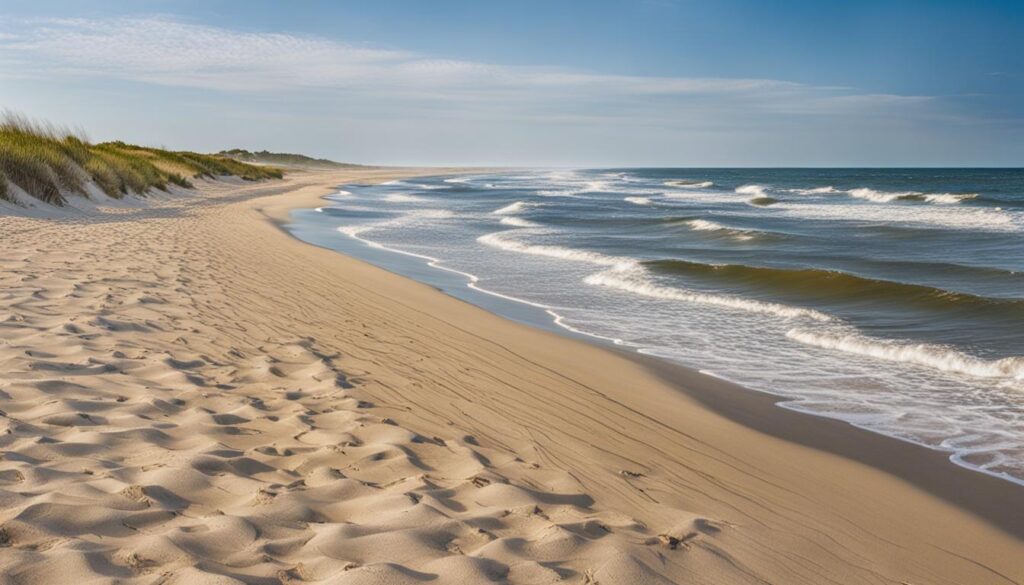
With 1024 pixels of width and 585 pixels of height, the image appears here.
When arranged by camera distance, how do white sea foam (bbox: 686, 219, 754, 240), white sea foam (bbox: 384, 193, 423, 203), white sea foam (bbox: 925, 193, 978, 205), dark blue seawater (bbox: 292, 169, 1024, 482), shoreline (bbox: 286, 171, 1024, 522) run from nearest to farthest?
shoreline (bbox: 286, 171, 1024, 522) < dark blue seawater (bbox: 292, 169, 1024, 482) < white sea foam (bbox: 686, 219, 754, 240) < white sea foam (bbox: 384, 193, 423, 203) < white sea foam (bbox: 925, 193, 978, 205)

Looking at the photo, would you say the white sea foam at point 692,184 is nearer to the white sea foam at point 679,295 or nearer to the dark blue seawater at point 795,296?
the dark blue seawater at point 795,296

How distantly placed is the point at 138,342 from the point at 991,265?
16.4m

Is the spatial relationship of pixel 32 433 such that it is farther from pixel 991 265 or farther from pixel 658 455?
pixel 991 265

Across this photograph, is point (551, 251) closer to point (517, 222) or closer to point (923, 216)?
point (517, 222)

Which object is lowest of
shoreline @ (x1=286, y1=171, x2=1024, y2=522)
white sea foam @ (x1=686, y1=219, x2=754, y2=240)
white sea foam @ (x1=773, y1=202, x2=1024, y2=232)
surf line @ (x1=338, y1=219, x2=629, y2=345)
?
surf line @ (x1=338, y1=219, x2=629, y2=345)

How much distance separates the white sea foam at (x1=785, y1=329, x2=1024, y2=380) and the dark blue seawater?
3cm

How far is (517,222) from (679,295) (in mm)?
16310

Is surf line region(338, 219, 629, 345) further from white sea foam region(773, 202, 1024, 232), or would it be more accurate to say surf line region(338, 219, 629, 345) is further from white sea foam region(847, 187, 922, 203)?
white sea foam region(847, 187, 922, 203)

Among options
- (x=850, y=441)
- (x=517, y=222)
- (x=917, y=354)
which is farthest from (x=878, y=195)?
(x=850, y=441)

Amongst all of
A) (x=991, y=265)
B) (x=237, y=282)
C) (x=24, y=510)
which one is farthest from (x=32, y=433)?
(x=991, y=265)

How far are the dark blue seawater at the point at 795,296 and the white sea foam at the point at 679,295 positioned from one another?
39 millimetres

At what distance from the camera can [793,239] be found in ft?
72.6

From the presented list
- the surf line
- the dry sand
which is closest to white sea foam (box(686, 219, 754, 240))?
the surf line

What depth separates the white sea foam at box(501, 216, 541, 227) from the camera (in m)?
27.3
